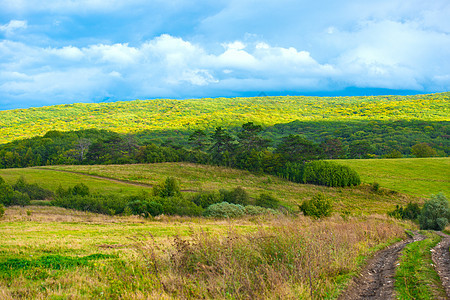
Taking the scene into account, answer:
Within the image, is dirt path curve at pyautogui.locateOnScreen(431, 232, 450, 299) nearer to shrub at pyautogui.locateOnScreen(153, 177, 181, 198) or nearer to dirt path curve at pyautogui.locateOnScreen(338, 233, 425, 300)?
dirt path curve at pyautogui.locateOnScreen(338, 233, 425, 300)

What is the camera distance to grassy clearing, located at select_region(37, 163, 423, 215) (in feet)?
172

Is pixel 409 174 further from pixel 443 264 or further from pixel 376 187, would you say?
pixel 443 264

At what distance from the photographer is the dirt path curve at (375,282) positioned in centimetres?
647

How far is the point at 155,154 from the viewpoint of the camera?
277 ft

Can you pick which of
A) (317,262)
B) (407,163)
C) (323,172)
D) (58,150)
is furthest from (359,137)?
(317,262)

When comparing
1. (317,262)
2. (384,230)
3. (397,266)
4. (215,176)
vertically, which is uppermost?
(317,262)

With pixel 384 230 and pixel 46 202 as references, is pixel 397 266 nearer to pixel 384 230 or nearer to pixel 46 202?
pixel 384 230

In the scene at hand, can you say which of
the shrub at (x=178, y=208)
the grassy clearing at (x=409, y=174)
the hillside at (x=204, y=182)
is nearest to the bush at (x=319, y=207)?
the shrub at (x=178, y=208)

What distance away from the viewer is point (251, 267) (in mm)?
6992

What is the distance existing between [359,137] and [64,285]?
159 metres

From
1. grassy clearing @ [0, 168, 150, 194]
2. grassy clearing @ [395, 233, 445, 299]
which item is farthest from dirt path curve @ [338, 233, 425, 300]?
grassy clearing @ [0, 168, 150, 194]

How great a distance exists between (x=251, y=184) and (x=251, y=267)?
195ft

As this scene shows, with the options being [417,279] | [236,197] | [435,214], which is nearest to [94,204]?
[236,197]

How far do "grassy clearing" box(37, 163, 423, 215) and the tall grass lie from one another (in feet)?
130
